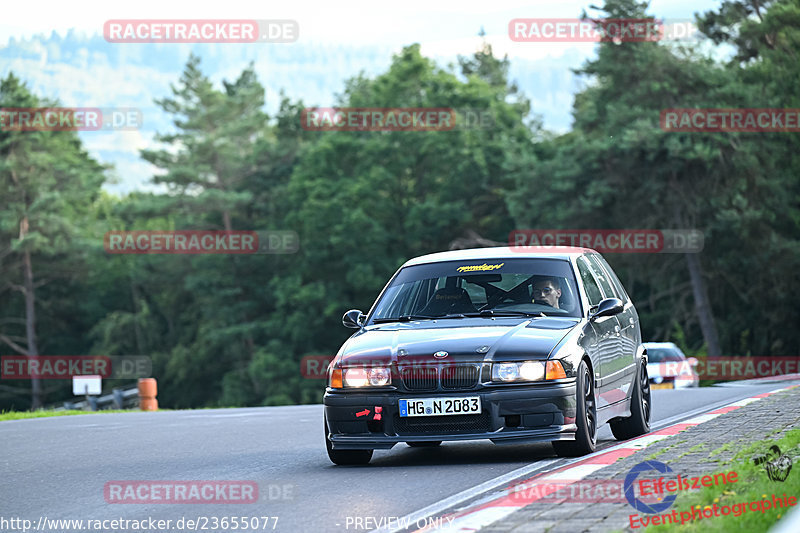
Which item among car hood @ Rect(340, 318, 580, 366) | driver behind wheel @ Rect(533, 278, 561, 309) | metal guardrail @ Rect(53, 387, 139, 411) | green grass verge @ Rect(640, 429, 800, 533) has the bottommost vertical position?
metal guardrail @ Rect(53, 387, 139, 411)

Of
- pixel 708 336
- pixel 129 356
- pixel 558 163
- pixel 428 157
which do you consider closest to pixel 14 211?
pixel 129 356

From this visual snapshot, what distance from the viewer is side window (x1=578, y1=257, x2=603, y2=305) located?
11.1 meters

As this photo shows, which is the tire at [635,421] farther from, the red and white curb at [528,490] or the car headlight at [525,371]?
the car headlight at [525,371]

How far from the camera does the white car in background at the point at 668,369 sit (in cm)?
3334

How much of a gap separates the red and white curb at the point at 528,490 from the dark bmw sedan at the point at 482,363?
328 mm

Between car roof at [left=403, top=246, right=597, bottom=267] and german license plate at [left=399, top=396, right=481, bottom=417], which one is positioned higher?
car roof at [left=403, top=246, right=597, bottom=267]

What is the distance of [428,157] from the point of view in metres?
68.5

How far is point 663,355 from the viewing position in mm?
34719

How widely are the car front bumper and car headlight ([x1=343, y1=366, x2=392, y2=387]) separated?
8 centimetres

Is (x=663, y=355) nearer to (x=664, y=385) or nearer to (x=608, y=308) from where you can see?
(x=664, y=385)
